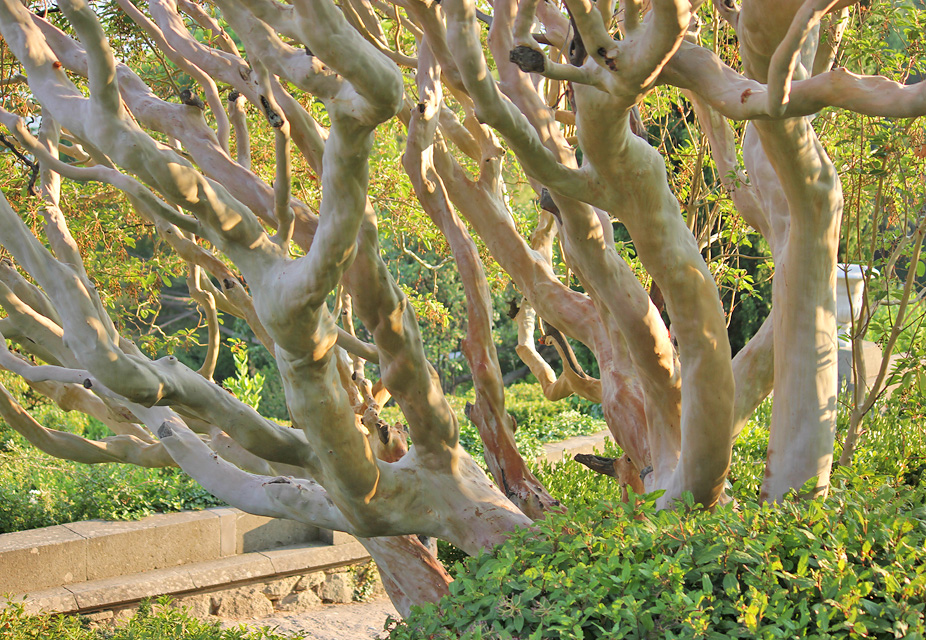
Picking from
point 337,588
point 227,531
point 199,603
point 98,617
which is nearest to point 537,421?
point 337,588

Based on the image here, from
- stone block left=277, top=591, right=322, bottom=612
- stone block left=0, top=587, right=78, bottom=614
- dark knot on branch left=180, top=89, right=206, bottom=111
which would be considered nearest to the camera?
dark knot on branch left=180, top=89, right=206, bottom=111

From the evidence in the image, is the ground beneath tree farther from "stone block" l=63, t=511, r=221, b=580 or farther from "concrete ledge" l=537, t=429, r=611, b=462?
"concrete ledge" l=537, t=429, r=611, b=462

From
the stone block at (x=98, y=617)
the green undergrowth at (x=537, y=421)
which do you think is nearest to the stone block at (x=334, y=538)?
the green undergrowth at (x=537, y=421)

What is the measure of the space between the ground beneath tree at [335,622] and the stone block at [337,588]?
0.06 meters

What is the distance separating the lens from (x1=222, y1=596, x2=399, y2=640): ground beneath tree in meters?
6.30

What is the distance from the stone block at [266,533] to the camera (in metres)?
6.91

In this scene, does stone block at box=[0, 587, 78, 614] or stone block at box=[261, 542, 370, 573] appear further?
stone block at box=[261, 542, 370, 573]

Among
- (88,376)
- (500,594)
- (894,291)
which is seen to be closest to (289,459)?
(88,376)

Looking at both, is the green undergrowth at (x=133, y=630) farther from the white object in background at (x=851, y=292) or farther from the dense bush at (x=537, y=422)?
the white object in background at (x=851, y=292)

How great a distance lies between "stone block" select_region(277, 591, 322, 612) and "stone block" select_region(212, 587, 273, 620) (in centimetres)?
13

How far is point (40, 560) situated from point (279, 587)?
1.89m

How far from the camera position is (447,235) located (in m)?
4.44

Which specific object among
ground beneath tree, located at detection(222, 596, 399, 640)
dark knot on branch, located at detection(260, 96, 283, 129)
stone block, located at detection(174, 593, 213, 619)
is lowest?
ground beneath tree, located at detection(222, 596, 399, 640)

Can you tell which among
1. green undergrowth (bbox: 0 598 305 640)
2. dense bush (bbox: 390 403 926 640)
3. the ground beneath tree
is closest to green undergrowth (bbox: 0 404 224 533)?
the ground beneath tree
